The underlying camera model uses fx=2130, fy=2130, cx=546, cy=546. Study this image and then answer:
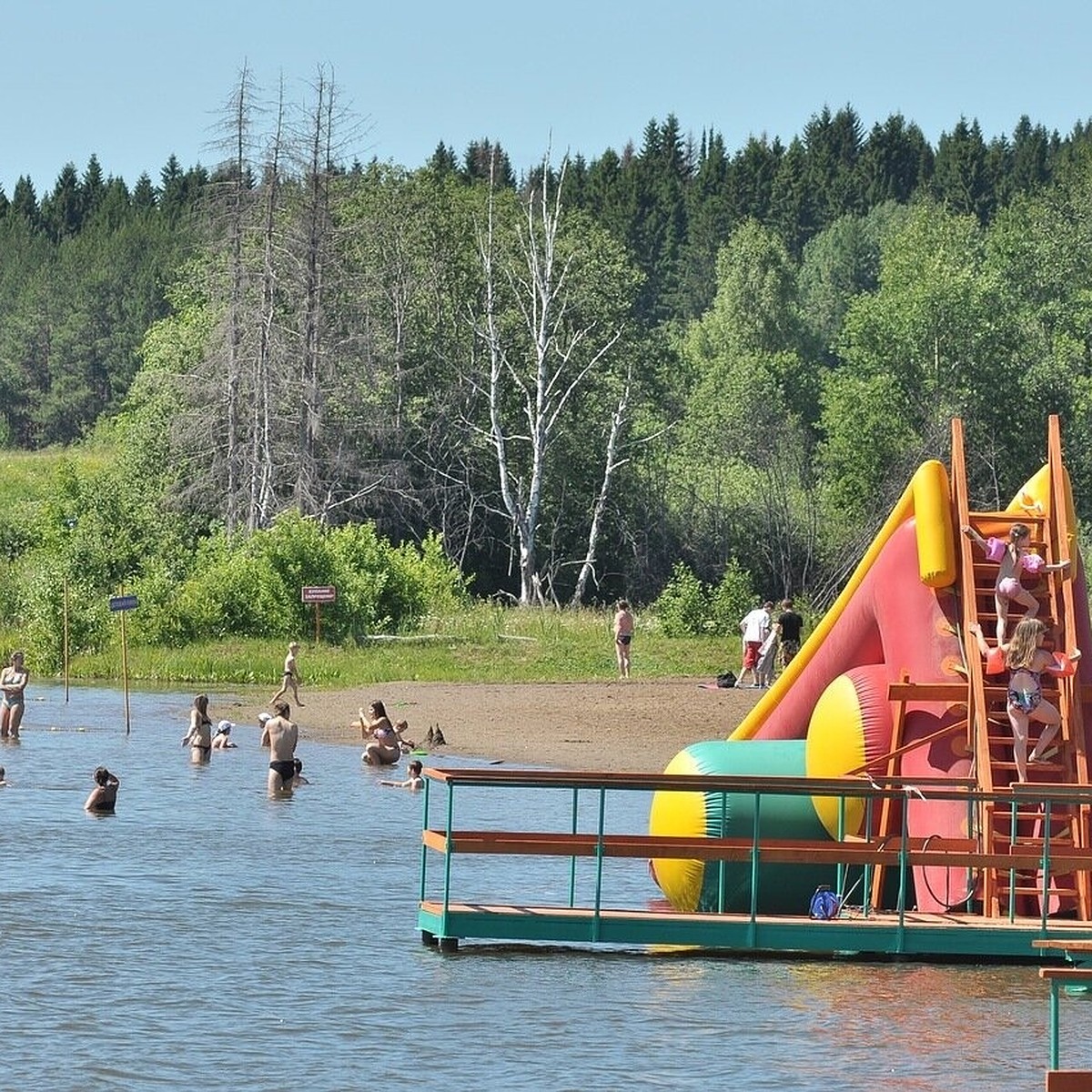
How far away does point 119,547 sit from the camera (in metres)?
54.1

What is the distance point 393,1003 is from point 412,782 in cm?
1286

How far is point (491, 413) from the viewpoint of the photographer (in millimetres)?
59750

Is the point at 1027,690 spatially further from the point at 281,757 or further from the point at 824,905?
the point at 281,757

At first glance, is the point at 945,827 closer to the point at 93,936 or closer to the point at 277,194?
the point at 93,936

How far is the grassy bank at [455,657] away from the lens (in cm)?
4112

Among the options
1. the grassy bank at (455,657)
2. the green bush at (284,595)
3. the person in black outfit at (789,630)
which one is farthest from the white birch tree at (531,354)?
the person in black outfit at (789,630)

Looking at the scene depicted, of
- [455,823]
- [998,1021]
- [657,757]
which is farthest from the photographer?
[657,757]

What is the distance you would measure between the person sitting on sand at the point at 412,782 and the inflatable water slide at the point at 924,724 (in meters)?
10.1

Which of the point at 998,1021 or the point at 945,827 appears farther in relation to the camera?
the point at 945,827

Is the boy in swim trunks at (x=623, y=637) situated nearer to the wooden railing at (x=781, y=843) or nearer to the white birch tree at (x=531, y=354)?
the white birch tree at (x=531, y=354)

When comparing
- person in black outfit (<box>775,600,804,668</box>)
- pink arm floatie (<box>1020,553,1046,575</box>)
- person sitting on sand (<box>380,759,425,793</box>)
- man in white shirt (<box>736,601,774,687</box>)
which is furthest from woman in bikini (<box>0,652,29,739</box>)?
pink arm floatie (<box>1020,553,1046,575</box>)

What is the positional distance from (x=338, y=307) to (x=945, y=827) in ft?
158

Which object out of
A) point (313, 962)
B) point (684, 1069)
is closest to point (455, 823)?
point (313, 962)

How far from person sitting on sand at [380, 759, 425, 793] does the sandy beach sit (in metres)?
1.75
